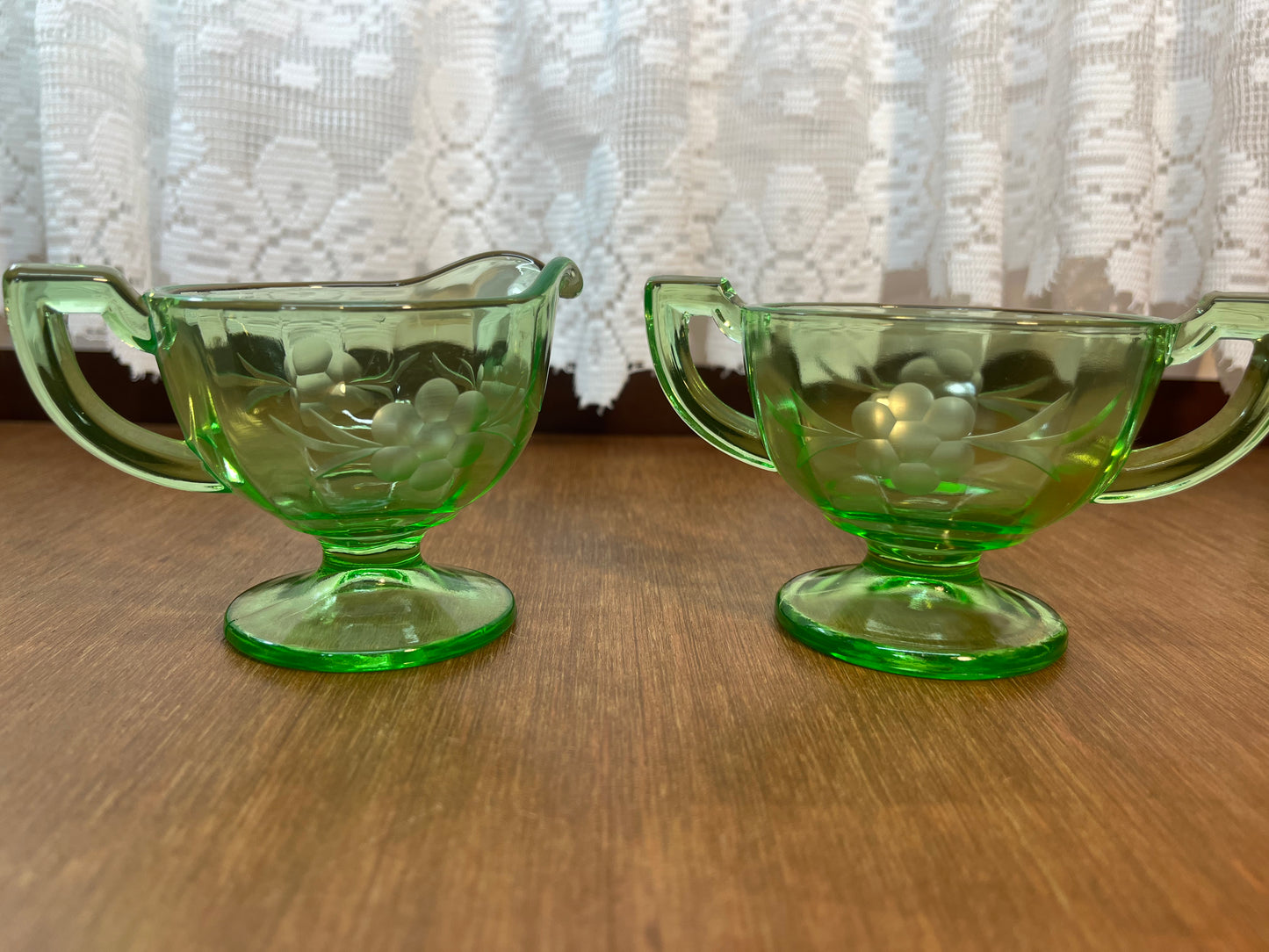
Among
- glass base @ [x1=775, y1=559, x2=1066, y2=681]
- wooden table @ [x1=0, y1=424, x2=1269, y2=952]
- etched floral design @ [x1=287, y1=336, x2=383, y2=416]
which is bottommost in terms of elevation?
wooden table @ [x1=0, y1=424, x2=1269, y2=952]

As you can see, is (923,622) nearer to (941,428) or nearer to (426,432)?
(941,428)

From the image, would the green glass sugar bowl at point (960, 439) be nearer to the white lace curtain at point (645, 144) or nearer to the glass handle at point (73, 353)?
the glass handle at point (73, 353)

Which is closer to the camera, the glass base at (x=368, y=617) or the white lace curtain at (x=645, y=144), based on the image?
the glass base at (x=368, y=617)

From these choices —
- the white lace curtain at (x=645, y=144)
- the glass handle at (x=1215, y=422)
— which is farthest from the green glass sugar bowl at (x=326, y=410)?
the white lace curtain at (x=645, y=144)

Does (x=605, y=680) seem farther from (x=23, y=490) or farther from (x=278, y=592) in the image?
(x=23, y=490)

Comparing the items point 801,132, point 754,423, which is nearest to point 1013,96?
point 801,132

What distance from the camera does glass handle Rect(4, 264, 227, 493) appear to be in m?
0.36

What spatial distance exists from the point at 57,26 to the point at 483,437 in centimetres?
58

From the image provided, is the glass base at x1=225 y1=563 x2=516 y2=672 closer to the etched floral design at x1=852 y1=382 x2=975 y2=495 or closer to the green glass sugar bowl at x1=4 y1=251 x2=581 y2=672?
the green glass sugar bowl at x1=4 y1=251 x2=581 y2=672

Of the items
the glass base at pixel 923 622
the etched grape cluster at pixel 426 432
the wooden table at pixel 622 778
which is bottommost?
the wooden table at pixel 622 778

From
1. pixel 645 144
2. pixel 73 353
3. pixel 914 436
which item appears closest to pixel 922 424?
pixel 914 436

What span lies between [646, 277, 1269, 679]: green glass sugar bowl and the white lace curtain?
38cm

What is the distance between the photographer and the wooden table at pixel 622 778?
0.23m

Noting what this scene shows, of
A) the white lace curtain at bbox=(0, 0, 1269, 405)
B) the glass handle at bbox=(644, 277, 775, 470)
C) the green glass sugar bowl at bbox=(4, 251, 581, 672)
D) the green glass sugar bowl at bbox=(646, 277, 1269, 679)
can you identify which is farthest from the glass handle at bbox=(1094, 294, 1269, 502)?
the white lace curtain at bbox=(0, 0, 1269, 405)
